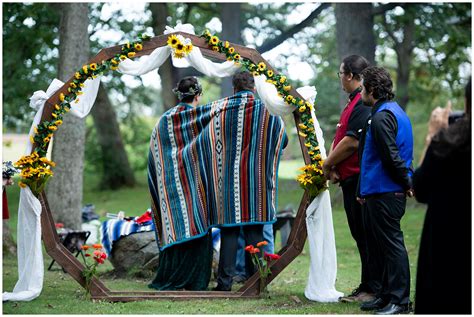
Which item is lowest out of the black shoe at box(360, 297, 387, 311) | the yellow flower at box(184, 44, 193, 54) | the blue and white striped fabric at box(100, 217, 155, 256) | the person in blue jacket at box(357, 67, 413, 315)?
the black shoe at box(360, 297, 387, 311)

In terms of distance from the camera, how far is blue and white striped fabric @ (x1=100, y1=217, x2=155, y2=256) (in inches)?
333

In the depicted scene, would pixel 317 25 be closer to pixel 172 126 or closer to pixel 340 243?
pixel 340 243

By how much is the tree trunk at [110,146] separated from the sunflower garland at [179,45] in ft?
41.3

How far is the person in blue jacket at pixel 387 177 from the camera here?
567 cm

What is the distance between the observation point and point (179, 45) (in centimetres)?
707

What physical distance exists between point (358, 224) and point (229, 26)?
11777mm

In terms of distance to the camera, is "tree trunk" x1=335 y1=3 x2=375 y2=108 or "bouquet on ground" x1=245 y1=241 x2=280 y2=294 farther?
"tree trunk" x1=335 y1=3 x2=375 y2=108

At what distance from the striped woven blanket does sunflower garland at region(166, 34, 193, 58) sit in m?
0.65

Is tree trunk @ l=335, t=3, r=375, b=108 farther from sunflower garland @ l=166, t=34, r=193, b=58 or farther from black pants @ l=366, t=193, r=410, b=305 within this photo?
black pants @ l=366, t=193, r=410, b=305

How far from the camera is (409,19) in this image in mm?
16453

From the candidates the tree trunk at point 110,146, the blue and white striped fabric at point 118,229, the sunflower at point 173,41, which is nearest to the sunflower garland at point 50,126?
the sunflower at point 173,41

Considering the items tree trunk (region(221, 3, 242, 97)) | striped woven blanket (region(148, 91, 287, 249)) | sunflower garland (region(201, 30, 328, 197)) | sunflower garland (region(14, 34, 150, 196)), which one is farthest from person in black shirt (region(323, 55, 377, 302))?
tree trunk (region(221, 3, 242, 97))

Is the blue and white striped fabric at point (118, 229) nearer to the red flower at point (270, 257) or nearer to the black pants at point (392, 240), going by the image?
the red flower at point (270, 257)

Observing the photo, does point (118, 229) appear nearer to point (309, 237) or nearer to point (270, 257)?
point (270, 257)
